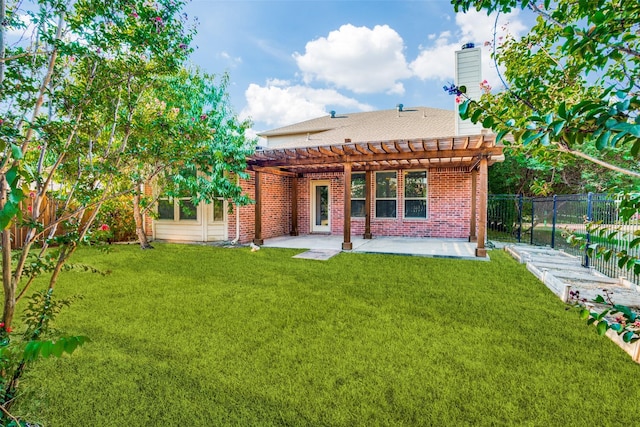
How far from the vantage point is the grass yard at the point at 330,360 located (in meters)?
2.10

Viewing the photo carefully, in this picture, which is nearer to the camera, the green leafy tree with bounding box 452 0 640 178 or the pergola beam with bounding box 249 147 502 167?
the green leafy tree with bounding box 452 0 640 178

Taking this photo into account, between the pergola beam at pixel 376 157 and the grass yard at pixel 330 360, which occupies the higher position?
the pergola beam at pixel 376 157

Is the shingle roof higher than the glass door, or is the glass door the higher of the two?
the shingle roof

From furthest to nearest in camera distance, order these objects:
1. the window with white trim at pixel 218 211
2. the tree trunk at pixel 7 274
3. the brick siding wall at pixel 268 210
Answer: the brick siding wall at pixel 268 210, the window with white trim at pixel 218 211, the tree trunk at pixel 7 274

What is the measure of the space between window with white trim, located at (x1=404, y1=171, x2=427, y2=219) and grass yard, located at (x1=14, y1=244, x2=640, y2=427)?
5.92 metres

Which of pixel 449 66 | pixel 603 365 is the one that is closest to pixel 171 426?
pixel 603 365

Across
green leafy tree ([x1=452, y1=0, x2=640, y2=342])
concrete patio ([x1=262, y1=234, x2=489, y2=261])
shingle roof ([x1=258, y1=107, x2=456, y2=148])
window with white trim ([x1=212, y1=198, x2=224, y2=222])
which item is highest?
shingle roof ([x1=258, y1=107, x2=456, y2=148])

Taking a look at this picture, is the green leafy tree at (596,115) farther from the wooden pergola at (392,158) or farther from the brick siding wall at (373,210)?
the brick siding wall at (373,210)

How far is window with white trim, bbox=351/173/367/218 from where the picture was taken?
11570mm

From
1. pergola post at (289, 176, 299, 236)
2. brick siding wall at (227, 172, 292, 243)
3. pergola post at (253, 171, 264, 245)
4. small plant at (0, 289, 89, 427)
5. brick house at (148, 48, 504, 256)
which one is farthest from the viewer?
pergola post at (289, 176, 299, 236)

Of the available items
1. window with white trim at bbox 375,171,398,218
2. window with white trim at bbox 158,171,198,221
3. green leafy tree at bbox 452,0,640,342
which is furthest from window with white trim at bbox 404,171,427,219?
green leafy tree at bbox 452,0,640,342

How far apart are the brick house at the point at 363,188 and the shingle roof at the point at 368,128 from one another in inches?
1.8

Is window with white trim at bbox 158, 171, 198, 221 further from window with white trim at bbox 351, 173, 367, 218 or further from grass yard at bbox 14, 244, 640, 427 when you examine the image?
window with white trim at bbox 351, 173, 367, 218

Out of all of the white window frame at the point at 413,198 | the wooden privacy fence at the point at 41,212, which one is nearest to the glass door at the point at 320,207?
the white window frame at the point at 413,198
